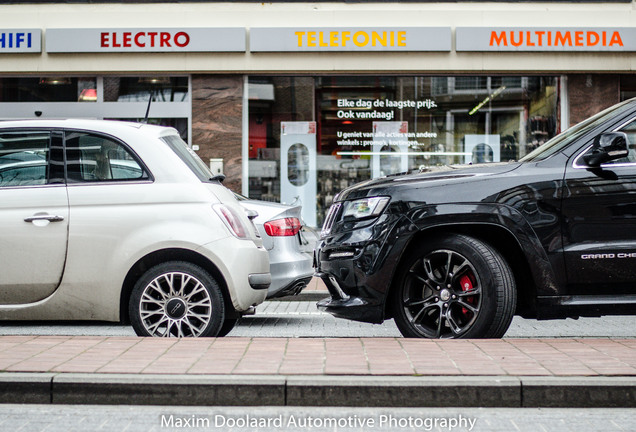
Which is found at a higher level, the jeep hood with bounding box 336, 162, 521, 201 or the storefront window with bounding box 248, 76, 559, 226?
the storefront window with bounding box 248, 76, 559, 226

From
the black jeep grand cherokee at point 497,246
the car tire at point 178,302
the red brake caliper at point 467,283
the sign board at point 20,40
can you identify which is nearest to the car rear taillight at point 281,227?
the car tire at point 178,302

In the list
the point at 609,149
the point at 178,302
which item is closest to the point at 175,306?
the point at 178,302

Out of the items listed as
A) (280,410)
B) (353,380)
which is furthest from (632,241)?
(280,410)

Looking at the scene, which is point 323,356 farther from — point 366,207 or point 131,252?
point 131,252

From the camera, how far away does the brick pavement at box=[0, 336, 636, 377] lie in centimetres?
503

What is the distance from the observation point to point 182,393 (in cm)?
480

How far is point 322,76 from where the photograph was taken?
1653 centimetres

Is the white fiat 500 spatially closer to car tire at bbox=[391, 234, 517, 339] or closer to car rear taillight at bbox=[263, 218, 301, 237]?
car tire at bbox=[391, 234, 517, 339]

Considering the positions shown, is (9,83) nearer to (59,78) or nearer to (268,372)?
(59,78)

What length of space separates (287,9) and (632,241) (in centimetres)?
1126

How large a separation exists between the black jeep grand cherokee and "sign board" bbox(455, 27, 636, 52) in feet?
33.1

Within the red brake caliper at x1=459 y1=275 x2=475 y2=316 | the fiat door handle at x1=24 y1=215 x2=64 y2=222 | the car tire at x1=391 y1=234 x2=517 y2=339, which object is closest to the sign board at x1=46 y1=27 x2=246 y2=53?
the fiat door handle at x1=24 y1=215 x2=64 y2=222

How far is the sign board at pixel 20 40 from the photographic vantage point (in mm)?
16125

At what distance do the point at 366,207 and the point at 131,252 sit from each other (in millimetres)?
1707
